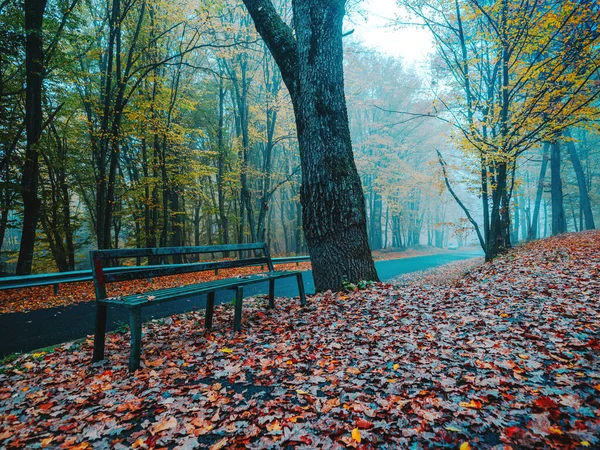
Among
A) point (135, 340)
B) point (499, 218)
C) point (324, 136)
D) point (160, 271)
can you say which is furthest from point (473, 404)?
point (499, 218)

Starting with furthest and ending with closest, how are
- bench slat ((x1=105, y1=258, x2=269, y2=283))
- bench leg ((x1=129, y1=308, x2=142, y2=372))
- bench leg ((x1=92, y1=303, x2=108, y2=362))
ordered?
bench leg ((x1=92, y1=303, x2=108, y2=362)) → bench slat ((x1=105, y1=258, x2=269, y2=283)) → bench leg ((x1=129, y1=308, x2=142, y2=372))

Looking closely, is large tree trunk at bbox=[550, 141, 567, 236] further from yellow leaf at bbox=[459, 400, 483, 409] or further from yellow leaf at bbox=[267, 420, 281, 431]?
yellow leaf at bbox=[267, 420, 281, 431]

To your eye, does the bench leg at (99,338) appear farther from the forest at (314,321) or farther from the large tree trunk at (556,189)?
the large tree trunk at (556,189)

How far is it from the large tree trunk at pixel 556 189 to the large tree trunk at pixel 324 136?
13.4 m

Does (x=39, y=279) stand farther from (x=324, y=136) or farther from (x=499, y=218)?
(x=499, y=218)

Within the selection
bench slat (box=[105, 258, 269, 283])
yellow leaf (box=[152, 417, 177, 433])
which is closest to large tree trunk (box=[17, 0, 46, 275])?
bench slat (box=[105, 258, 269, 283])

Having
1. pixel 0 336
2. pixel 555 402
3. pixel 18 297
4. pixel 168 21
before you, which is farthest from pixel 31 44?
pixel 555 402

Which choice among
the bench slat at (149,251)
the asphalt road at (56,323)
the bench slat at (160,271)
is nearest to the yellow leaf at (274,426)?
the bench slat at (160,271)

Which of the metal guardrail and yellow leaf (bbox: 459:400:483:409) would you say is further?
the metal guardrail

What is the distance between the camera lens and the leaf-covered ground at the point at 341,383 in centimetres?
178

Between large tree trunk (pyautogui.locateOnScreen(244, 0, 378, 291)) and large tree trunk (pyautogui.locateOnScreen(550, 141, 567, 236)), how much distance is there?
1342 centimetres

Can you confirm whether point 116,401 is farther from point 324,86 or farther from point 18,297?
point 18,297

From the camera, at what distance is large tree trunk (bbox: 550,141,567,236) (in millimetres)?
13430

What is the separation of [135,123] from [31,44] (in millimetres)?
3438
